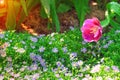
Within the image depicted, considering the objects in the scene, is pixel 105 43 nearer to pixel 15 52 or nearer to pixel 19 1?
pixel 15 52

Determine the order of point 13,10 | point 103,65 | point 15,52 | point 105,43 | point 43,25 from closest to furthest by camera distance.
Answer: point 103,65, point 15,52, point 105,43, point 13,10, point 43,25

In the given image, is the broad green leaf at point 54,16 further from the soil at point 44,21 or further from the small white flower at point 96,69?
the small white flower at point 96,69

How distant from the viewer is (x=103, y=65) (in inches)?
86.4

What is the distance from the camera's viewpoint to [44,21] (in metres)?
3.39

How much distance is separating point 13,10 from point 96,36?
91 centimetres

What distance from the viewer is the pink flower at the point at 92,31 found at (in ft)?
7.86

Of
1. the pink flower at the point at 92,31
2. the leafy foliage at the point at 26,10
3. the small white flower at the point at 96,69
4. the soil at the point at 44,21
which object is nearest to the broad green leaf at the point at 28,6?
the leafy foliage at the point at 26,10

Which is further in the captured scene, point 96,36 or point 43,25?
point 43,25

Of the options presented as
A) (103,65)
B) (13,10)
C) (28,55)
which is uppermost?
(13,10)

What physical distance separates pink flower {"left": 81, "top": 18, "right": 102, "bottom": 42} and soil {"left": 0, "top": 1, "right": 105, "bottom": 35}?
0.87 metres

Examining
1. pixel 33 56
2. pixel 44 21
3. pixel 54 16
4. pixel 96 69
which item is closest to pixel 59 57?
pixel 33 56

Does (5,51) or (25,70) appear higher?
(5,51)

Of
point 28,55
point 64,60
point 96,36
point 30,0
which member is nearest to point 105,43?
point 96,36

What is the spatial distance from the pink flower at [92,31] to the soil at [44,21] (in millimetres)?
869
